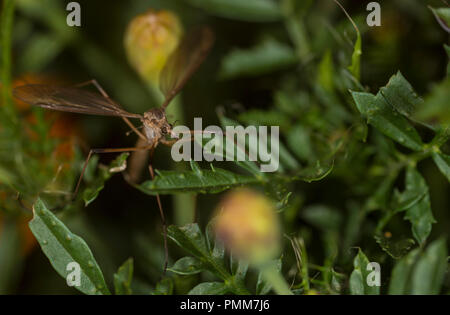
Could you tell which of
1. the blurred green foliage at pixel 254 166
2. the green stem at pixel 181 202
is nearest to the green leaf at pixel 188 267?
the blurred green foliage at pixel 254 166

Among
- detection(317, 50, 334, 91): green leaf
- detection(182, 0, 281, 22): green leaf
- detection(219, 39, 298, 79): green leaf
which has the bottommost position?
detection(317, 50, 334, 91): green leaf

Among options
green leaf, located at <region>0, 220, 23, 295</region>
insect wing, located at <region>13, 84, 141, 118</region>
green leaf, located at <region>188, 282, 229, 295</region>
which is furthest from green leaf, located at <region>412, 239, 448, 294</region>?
green leaf, located at <region>0, 220, 23, 295</region>

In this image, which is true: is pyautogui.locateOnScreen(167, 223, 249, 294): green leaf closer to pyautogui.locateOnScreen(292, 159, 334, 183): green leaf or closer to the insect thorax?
pyautogui.locateOnScreen(292, 159, 334, 183): green leaf

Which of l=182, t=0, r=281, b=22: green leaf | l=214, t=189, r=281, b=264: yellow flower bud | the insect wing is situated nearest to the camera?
l=214, t=189, r=281, b=264: yellow flower bud

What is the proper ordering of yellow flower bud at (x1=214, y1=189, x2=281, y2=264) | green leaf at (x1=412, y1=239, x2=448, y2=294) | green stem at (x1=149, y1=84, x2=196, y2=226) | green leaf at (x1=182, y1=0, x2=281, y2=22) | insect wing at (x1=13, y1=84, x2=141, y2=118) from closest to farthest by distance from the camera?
green leaf at (x1=412, y1=239, x2=448, y2=294) < yellow flower bud at (x1=214, y1=189, x2=281, y2=264) < insect wing at (x1=13, y1=84, x2=141, y2=118) < green stem at (x1=149, y1=84, x2=196, y2=226) < green leaf at (x1=182, y1=0, x2=281, y2=22)

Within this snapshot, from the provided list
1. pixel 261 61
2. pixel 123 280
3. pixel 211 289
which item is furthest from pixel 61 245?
pixel 261 61

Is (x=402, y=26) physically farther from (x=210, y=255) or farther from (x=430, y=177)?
(x=210, y=255)
